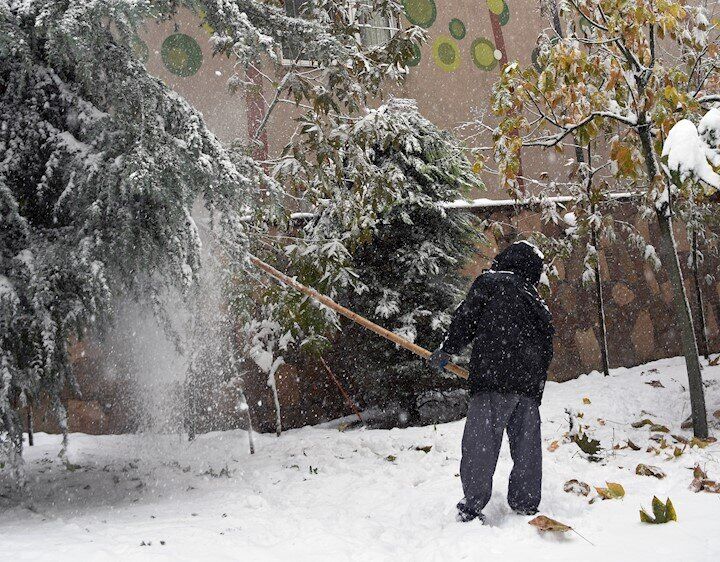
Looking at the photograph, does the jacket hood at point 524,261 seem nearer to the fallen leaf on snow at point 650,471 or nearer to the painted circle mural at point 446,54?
the fallen leaf on snow at point 650,471

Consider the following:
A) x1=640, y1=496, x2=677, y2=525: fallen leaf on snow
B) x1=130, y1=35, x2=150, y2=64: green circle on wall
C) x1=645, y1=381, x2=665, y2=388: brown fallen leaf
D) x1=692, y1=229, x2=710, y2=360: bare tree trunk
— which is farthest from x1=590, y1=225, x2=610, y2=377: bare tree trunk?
x1=130, y1=35, x2=150, y2=64: green circle on wall

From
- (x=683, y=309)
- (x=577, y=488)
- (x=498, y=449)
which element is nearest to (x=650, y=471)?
(x=577, y=488)

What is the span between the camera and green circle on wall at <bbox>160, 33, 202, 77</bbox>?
743cm

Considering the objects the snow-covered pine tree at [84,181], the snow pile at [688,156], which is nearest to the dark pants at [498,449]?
the snow pile at [688,156]

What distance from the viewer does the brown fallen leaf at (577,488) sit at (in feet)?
12.7

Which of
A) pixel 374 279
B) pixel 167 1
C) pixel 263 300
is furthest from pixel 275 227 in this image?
pixel 167 1

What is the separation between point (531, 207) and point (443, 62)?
3196 mm

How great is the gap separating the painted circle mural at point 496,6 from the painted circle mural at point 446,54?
3.34ft

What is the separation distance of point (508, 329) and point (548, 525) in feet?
3.48

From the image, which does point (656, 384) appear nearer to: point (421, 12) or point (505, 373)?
point (505, 373)

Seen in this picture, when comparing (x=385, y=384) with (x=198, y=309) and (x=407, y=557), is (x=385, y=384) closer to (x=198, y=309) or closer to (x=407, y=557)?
(x=198, y=309)

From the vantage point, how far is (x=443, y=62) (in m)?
9.47

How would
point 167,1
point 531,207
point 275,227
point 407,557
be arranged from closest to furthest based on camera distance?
point 407,557, point 167,1, point 275,227, point 531,207

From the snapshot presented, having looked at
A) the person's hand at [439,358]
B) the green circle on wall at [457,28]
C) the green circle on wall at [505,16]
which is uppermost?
the green circle on wall at [505,16]
